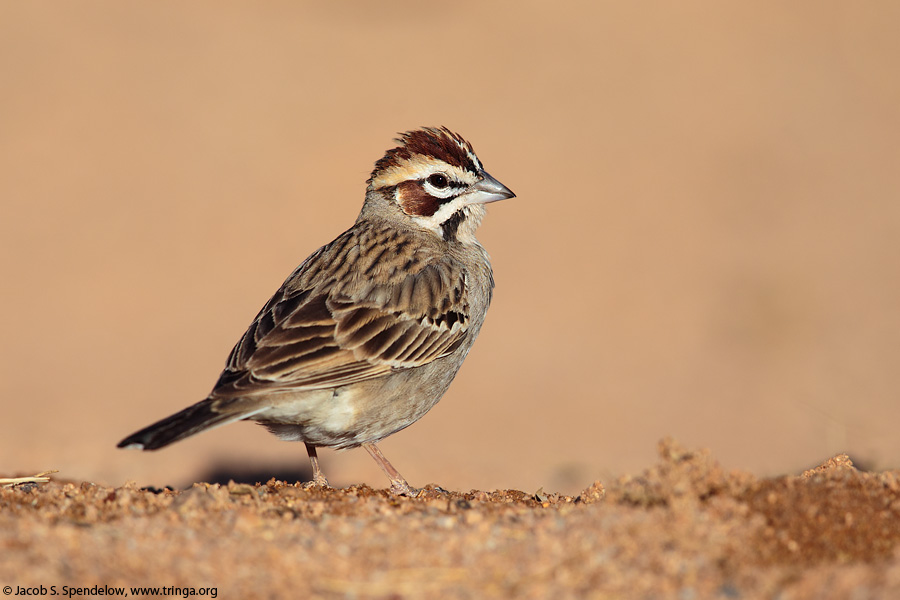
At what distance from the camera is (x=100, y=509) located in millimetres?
5426

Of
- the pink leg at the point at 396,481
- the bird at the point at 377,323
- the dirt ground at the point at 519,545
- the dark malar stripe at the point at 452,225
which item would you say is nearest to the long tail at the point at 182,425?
the bird at the point at 377,323

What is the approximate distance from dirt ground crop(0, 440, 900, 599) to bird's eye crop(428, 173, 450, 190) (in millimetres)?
3295

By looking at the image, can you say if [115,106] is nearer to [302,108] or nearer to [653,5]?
[302,108]

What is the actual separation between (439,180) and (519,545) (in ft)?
13.6

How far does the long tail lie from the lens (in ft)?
18.4

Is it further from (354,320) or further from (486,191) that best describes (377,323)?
(486,191)

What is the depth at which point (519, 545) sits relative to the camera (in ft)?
14.4

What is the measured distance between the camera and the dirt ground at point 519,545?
406 cm

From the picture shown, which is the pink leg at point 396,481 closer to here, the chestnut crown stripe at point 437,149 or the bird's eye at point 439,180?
the bird's eye at point 439,180

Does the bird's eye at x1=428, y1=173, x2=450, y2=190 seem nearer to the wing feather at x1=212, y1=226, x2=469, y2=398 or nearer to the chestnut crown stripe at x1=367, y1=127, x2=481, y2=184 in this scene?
the chestnut crown stripe at x1=367, y1=127, x2=481, y2=184

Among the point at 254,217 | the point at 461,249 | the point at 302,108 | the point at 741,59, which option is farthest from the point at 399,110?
the point at 461,249

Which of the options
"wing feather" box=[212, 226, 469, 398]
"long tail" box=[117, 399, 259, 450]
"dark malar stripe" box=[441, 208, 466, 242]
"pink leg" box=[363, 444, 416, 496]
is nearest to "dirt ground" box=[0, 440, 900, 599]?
"long tail" box=[117, 399, 259, 450]

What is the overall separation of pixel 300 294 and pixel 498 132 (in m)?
13.9

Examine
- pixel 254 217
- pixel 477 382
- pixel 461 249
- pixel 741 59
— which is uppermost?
pixel 741 59
